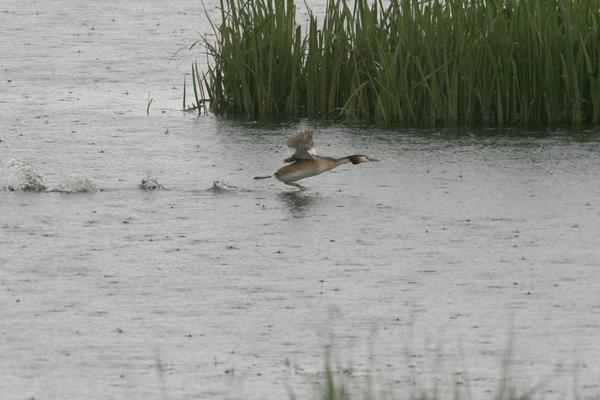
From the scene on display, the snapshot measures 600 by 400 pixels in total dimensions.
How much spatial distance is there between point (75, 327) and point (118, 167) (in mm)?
4615

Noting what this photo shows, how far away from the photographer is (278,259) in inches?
323

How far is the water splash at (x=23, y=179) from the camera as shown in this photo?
10305 millimetres

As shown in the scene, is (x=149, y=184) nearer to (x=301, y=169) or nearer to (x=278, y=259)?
(x=301, y=169)

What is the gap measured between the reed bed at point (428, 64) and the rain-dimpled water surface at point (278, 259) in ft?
1.53

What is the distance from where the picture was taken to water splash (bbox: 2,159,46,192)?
406 inches

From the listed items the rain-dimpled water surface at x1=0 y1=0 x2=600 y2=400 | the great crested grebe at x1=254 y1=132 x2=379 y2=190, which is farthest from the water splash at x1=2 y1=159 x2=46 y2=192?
the great crested grebe at x1=254 y1=132 x2=379 y2=190

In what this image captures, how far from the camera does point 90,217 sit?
9414 mm

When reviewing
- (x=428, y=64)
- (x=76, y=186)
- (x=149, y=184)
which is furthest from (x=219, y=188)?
(x=428, y=64)

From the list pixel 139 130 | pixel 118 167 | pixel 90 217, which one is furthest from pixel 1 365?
pixel 139 130

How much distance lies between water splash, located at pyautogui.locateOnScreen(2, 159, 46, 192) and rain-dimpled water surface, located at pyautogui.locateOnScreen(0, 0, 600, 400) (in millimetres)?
16

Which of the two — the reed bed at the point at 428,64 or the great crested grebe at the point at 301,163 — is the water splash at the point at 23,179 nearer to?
the great crested grebe at the point at 301,163

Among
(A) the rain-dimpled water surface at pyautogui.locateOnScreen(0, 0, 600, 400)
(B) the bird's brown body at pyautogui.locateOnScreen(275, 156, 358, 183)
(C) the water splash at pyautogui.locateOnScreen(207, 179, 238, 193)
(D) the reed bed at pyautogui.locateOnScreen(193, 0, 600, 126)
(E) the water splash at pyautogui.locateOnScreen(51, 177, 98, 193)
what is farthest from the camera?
(D) the reed bed at pyautogui.locateOnScreen(193, 0, 600, 126)

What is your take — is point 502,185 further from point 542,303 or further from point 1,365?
point 1,365

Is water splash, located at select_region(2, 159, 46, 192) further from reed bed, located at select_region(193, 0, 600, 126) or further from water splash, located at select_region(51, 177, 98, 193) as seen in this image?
reed bed, located at select_region(193, 0, 600, 126)
